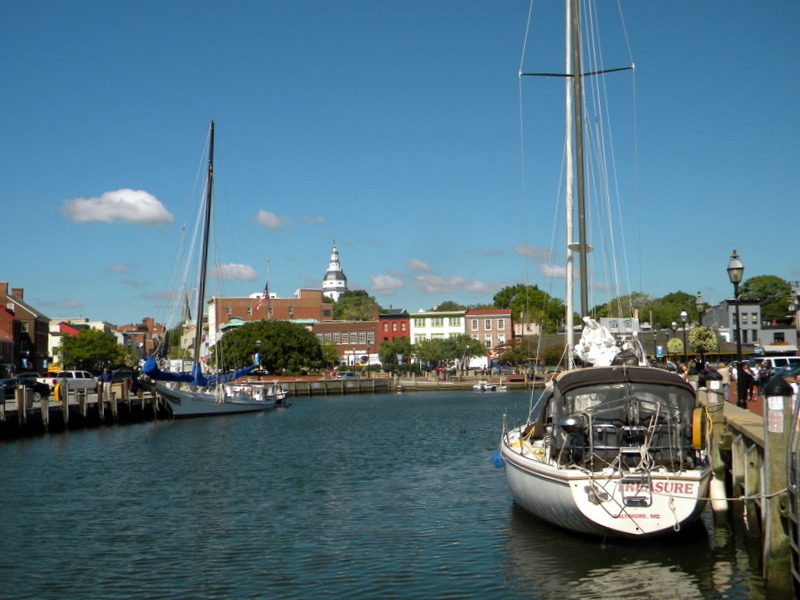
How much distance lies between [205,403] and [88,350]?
61.6 m

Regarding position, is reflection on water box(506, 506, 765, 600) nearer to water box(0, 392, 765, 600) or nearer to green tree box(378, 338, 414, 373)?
water box(0, 392, 765, 600)

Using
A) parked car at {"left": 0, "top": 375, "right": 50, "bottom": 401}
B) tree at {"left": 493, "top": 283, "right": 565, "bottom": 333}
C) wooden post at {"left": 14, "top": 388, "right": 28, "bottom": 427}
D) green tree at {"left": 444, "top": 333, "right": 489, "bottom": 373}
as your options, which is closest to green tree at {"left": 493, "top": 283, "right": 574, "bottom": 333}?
tree at {"left": 493, "top": 283, "right": 565, "bottom": 333}

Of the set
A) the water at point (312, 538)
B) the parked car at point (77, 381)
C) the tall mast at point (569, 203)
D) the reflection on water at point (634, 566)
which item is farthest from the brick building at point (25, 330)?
the reflection on water at point (634, 566)

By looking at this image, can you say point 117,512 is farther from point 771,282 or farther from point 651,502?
point 771,282

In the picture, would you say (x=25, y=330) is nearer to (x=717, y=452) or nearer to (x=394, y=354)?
(x=394, y=354)

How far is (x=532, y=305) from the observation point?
154 meters

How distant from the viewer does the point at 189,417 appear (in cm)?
5819

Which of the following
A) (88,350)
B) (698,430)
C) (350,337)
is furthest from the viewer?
(350,337)

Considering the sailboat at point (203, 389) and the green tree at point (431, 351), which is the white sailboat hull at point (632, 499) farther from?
the green tree at point (431, 351)

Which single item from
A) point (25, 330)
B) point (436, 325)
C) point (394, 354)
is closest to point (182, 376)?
point (25, 330)

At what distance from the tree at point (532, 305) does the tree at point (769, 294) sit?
3029cm

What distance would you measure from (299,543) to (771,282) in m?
140

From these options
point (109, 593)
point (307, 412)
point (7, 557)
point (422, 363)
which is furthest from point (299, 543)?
point (422, 363)

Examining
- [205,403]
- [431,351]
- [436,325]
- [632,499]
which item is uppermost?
[436,325]
